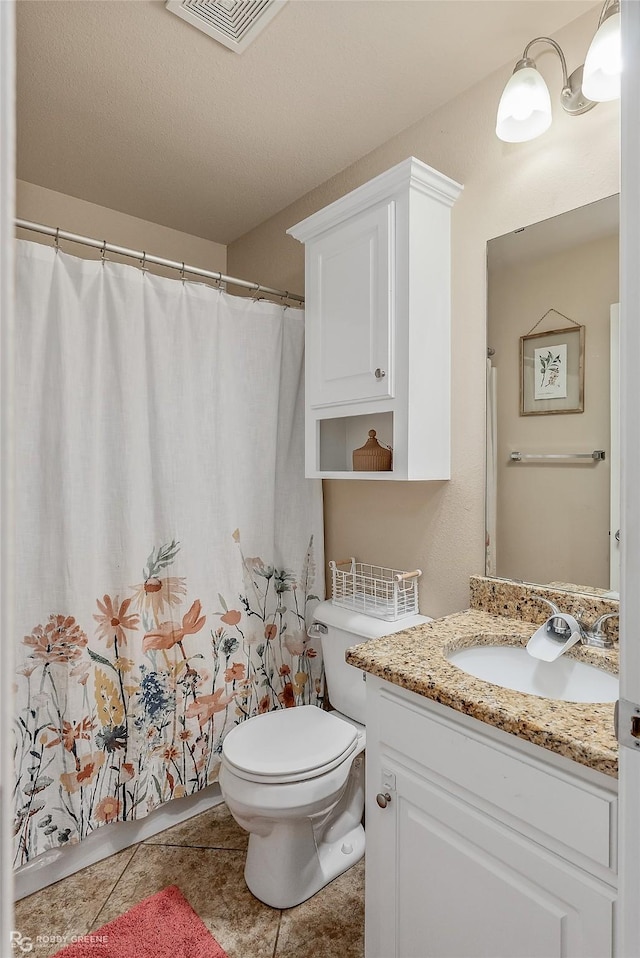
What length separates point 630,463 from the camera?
60 centimetres

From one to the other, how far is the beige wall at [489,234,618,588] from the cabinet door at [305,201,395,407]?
33 cm

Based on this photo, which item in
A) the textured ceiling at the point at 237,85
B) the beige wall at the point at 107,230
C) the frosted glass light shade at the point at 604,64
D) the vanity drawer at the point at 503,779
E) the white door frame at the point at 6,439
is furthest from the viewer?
the beige wall at the point at 107,230

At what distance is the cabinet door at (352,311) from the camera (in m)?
1.61

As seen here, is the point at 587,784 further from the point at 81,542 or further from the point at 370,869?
the point at 81,542

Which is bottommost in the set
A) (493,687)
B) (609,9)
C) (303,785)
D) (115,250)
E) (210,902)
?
(210,902)

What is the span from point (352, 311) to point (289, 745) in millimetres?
1367

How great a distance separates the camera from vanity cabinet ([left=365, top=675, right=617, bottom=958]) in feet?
2.77

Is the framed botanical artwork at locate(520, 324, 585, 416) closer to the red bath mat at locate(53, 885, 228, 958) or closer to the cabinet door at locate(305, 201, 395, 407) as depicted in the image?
the cabinet door at locate(305, 201, 395, 407)

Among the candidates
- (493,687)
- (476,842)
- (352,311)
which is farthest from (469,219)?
(476,842)

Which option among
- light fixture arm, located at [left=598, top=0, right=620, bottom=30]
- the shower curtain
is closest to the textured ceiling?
light fixture arm, located at [left=598, top=0, right=620, bottom=30]

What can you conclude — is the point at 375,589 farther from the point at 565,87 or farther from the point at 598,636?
the point at 565,87

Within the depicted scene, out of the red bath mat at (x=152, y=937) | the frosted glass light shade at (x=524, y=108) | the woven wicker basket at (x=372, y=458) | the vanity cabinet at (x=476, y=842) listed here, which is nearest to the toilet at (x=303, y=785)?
the red bath mat at (x=152, y=937)

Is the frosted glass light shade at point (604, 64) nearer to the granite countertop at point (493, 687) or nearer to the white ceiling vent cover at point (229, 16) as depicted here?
the white ceiling vent cover at point (229, 16)

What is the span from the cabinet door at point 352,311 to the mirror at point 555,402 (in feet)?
1.05
